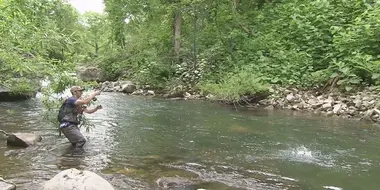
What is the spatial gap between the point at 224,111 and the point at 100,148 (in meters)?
6.59

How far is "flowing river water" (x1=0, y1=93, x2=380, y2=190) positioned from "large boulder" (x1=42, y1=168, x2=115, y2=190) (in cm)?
68

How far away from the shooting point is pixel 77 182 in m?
4.75

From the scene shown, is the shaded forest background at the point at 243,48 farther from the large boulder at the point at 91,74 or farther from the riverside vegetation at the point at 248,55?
the large boulder at the point at 91,74

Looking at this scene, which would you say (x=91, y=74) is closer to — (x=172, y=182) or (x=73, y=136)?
(x=73, y=136)

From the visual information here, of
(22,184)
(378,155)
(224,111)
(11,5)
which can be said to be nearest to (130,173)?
(22,184)

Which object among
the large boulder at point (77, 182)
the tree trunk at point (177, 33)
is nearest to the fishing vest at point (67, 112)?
the large boulder at point (77, 182)

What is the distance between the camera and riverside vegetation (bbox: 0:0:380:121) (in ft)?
32.8

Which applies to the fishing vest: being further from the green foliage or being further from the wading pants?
the green foliage

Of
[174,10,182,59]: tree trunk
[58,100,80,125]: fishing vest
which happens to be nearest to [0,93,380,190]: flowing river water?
[58,100,80,125]: fishing vest

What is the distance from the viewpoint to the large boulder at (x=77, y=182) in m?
4.71

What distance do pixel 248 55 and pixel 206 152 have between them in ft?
40.2

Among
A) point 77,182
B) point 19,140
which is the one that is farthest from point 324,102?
point 77,182

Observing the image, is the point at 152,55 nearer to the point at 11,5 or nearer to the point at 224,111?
the point at 224,111

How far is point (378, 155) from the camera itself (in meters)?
7.83
